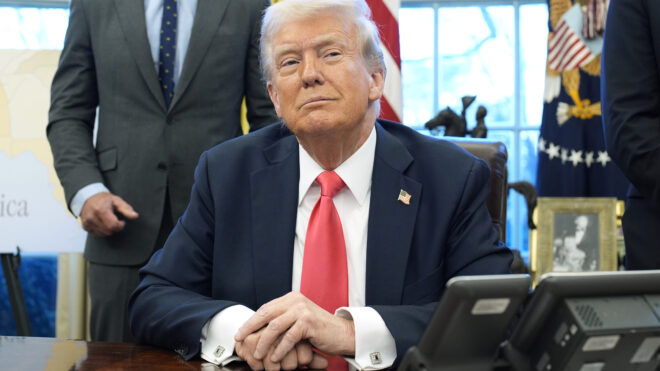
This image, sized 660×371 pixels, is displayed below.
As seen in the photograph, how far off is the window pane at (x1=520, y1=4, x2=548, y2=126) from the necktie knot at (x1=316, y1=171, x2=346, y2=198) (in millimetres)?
5812

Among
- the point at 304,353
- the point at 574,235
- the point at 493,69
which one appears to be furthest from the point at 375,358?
the point at 493,69

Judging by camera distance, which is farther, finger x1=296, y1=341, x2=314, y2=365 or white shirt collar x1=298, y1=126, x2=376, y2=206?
white shirt collar x1=298, y1=126, x2=376, y2=206

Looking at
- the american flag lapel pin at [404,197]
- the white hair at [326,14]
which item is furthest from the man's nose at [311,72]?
the american flag lapel pin at [404,197]

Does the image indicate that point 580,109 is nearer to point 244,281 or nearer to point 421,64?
point 421,64

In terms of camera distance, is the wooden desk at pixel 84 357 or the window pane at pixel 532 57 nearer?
the wooden desk at pixel 84 357

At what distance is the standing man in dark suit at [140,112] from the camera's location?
2453mm

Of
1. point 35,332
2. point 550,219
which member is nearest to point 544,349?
point 550,219

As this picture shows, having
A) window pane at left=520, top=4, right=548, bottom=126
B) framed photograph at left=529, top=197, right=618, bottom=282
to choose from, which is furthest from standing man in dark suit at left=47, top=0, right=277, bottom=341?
window pane at left=520, top=4, right=548, bottom=126

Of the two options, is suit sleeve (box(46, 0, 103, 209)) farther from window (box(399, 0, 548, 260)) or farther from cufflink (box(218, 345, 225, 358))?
window (box(399, 0, 548, 260))

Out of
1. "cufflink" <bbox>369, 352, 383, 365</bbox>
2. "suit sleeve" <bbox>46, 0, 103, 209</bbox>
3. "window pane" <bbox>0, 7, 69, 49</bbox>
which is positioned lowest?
"cufflink" <bbox>369, 352, 383, 365</bbox>

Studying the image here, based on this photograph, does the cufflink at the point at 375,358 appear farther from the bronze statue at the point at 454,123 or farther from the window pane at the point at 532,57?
the window pane at the point at 532,57

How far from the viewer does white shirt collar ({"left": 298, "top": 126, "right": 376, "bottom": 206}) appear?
1742 mm

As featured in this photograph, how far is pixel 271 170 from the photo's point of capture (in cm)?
179

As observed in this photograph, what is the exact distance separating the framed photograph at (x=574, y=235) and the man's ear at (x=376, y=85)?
3.21 meters
